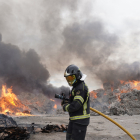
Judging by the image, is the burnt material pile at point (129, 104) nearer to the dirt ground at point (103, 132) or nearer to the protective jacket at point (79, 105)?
the dirt ground at point (103, 132)

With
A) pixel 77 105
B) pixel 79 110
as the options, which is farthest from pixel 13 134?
pixel 77 105

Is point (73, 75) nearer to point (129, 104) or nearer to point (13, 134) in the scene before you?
point (13, 134)

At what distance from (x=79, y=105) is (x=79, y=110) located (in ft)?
0.67

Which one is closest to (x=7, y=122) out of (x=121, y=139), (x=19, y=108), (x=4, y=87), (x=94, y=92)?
(x=121, y=139)

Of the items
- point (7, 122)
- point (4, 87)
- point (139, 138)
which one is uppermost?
point (4, 87)

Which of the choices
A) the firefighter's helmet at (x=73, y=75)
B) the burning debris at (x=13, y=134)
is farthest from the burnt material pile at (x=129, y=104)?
the firefighter's helmet at (x=73, y=75)

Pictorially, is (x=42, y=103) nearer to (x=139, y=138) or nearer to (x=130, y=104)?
(x=130, y=104)

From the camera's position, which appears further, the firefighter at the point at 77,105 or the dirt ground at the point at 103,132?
the dirt ground at the point at 103,132

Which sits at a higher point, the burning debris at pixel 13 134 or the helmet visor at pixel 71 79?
the helmet visor at pixel 71 79

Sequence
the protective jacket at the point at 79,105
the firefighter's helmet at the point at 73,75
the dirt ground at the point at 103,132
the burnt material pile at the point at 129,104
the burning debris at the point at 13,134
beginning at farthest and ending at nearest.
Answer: the burnt material pile at the point at 129,104 < the dirt ground at the point at 103,132 < the burning debris at the point at 13,134 < the firefighter's helmet at the point at 73,75 < the protective jacket at the point at 79,105

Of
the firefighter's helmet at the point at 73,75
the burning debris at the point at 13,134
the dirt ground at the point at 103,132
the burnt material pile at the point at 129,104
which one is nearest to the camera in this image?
the firefighter's helmet at the point at 73,75

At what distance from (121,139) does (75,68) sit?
152 inches

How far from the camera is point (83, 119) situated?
2975mm

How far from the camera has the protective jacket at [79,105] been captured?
2852mm
